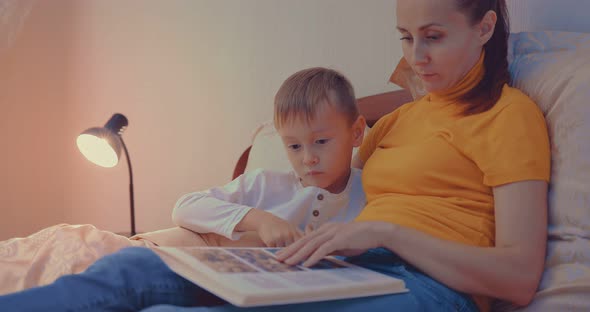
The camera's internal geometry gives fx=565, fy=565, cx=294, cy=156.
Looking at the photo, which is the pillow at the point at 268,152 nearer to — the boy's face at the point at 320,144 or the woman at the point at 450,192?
the boy's face at the point at 320,144

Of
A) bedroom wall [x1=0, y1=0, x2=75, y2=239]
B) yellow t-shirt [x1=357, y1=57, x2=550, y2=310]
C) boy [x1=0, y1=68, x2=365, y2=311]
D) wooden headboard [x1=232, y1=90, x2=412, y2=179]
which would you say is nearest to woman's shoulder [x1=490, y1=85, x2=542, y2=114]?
yellow t-shirt [x1=357, y1=57, x2=550, y2=310]

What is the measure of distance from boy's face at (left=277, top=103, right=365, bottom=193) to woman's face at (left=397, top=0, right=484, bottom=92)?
0.25m

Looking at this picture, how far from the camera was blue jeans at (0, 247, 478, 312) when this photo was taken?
0.67 metres

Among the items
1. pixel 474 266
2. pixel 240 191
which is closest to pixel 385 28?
pixel 240 191

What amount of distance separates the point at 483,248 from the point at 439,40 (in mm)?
384

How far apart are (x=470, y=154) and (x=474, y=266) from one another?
0.20 meters

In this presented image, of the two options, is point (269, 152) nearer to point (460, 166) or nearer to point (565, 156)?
point (460, 166)

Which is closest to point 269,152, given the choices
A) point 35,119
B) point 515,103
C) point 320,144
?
point 320,144

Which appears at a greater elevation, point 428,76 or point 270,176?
point 428,76

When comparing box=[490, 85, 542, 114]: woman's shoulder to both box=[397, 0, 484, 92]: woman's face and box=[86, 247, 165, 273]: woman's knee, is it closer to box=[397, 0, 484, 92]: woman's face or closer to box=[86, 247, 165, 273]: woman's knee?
box=[397, 0, 484, 92]: woman's face

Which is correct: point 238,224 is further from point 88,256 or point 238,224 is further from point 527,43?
point 527,43

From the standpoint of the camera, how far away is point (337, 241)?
821 millimetres

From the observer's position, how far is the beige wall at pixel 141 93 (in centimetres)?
221

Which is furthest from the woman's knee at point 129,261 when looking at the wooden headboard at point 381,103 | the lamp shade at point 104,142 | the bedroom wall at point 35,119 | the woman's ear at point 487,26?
the bedroom wall at point 35,119
